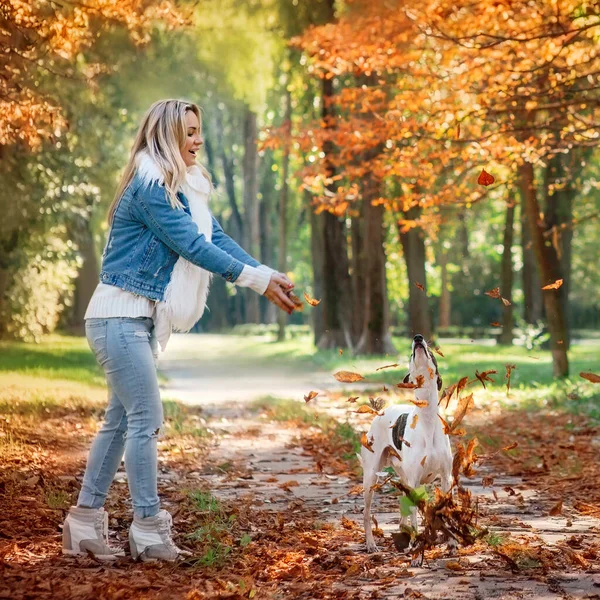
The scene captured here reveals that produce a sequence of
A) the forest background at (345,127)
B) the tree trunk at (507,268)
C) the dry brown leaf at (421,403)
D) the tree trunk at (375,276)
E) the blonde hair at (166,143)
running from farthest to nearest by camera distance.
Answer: the tree trunk at (507,268)
the tree trunk at (375,276)
the forest background at (345,127)
the dry brown leaf at (421,403)
the blonde hair at (166,143)

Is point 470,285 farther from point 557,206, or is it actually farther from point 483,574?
point 483,574

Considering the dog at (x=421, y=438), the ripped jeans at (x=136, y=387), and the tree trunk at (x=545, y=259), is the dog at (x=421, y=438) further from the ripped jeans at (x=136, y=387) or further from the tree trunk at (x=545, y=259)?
the tree trunk at (x=545, y=259)

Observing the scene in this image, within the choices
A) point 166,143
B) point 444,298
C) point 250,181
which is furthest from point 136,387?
point 444,298

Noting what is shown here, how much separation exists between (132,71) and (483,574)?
910 inches

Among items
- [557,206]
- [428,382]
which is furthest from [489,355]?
[428,382]

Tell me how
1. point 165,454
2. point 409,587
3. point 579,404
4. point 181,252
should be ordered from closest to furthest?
point 409,587 → point 181,252 → point 165,454 → point 579,404

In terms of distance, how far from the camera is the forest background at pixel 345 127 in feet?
40.0

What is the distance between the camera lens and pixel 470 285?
53.2m

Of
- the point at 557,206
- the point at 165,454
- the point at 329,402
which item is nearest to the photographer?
the point at 165,454

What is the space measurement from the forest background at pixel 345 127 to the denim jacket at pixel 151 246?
4.25ft

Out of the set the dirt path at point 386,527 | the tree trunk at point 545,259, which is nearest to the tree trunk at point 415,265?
the tree trunk at point 545,259

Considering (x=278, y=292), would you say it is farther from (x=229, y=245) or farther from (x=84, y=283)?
(x=84, y=283)

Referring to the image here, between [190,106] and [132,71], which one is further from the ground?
[132,71]

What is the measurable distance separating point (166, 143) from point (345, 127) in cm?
1046
